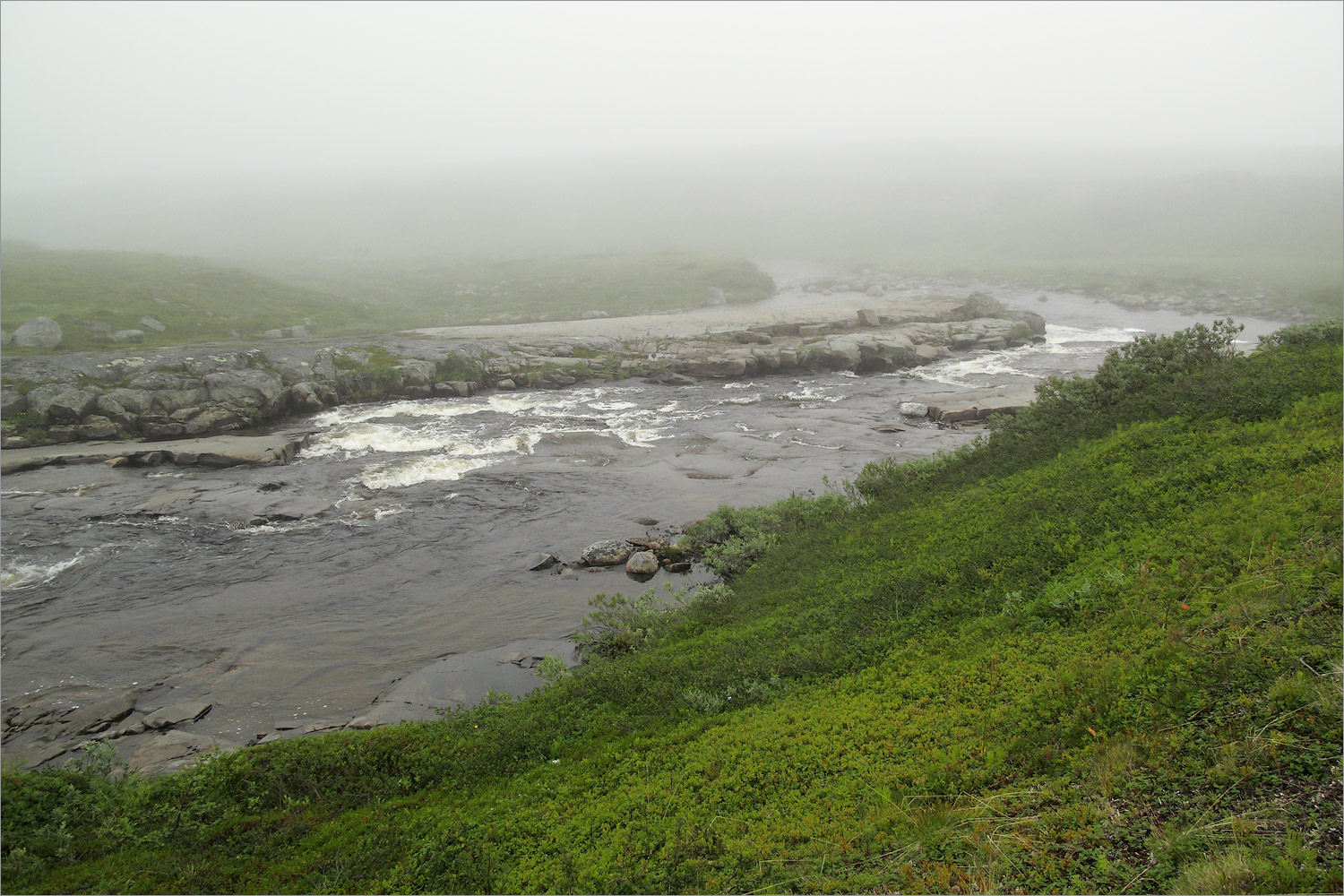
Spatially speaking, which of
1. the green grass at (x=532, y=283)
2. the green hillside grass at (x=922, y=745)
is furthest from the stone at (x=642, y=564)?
the green grass at (x=532, y=283)

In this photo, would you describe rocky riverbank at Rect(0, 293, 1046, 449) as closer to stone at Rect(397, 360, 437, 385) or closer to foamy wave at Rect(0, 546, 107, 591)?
stone at Rect(397, 360, 437, 385)

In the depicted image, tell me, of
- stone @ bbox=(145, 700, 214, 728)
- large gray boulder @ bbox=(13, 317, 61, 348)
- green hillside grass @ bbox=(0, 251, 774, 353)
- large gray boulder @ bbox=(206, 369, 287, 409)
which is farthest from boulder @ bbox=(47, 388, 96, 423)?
stone @ bbox=(145, 700, 214, 728)

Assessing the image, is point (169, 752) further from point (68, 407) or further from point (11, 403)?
point (11, 403)

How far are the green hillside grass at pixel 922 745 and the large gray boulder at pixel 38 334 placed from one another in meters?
49.8

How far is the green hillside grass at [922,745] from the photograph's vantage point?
704cm

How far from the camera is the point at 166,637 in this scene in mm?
19547

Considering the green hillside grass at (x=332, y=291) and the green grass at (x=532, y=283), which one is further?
the green grass at (x=532, y=283)

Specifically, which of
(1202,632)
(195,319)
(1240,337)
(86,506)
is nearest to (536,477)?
(86,506)

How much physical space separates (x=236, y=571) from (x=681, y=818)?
21.5m

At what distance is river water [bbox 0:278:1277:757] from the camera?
18.4 metres

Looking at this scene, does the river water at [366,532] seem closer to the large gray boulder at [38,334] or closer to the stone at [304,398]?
the stone at [304,398]

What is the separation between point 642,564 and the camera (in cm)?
2284

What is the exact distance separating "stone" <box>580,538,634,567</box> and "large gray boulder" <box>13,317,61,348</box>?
160 ft

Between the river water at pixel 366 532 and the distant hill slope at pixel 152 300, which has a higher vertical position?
the distant hill slope at pixel 152 300
